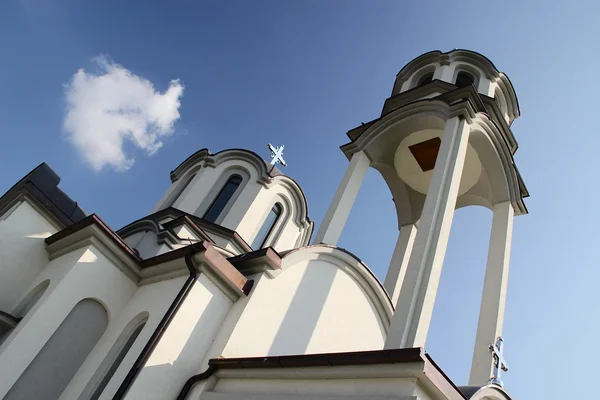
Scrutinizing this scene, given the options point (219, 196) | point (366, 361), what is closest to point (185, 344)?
point (366, 361)

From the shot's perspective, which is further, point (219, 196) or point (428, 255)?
point (219, 196)

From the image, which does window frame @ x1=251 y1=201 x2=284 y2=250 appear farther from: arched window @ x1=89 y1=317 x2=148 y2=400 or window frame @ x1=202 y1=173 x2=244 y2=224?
arched window @ x1=89 y1=317 x2=148 y2=400

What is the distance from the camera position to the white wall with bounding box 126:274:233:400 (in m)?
5.45

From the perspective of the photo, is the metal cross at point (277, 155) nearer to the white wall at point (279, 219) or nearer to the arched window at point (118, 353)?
the white wall at point (279, 219)

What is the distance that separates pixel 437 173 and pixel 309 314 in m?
3.26

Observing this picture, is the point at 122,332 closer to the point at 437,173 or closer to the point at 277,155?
the point at 437,173

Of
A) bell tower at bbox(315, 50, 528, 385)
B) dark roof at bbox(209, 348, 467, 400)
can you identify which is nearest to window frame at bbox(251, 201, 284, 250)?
bell tower at bbox(315, 50, 528, 385)

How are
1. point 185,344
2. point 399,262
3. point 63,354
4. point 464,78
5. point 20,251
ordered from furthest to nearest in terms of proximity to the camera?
point 464,78 < point 399,262 < point 20,251 < point 63,354 < point 185,344

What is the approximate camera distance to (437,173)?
25.9 feet

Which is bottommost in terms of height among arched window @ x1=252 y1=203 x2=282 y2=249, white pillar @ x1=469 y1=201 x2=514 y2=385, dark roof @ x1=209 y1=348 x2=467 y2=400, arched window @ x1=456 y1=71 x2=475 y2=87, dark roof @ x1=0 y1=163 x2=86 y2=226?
dark roof @ x1=209 y1=348 x2=467 y2=400

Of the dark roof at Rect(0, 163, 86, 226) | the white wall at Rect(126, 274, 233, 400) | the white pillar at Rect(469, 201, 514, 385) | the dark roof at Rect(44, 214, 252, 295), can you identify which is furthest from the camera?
the dark roof at Rect(0, 163, 86, 226)

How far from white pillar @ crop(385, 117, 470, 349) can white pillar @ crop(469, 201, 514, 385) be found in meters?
2.12

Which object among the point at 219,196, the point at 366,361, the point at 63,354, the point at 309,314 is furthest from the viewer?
the point at 219,196

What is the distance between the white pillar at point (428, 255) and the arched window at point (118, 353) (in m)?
3.64
